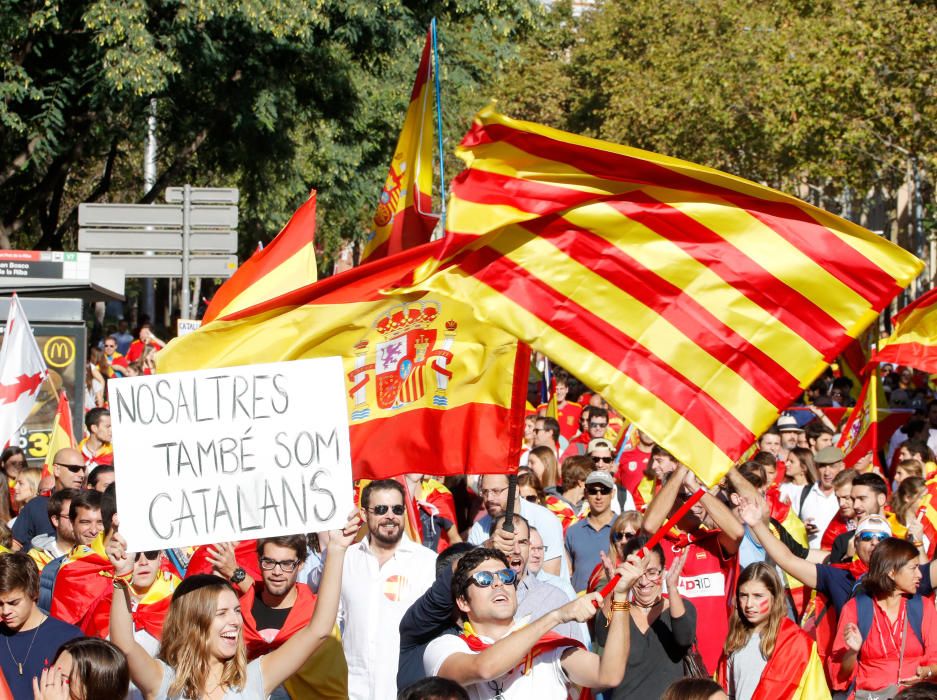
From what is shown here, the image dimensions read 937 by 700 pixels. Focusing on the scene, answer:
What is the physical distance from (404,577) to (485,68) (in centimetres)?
1999

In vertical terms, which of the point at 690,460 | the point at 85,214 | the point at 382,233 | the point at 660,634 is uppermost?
the point at 85,214

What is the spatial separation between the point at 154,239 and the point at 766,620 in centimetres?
1033

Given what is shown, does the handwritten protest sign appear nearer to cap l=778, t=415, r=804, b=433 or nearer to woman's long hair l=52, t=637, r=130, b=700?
woman's long hair l=52, t=637, r=130, b=700

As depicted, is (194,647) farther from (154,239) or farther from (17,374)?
(154,239)

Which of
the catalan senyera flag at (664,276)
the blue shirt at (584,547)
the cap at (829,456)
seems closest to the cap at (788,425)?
the cap at (829,456)

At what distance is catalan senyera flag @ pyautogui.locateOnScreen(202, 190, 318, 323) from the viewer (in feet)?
29.5

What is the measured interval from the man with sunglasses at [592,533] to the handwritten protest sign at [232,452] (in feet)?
11.3

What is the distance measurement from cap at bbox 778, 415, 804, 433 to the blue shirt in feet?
17.0

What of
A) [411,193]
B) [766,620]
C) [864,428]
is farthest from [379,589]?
[864,428]

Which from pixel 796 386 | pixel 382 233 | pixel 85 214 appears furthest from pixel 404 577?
pixel 85 214

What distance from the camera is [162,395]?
5.60 metres

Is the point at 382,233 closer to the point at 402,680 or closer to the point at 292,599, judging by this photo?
the point at 292,599

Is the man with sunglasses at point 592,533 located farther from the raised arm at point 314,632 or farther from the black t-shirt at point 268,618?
the raised arm at point 314,632

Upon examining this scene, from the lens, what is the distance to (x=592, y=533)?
9.00 m
